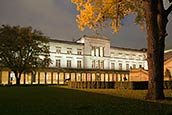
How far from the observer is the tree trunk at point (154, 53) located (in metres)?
10.6

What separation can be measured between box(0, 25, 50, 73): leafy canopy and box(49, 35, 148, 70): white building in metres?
19.4

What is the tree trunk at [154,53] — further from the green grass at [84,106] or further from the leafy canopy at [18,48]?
the leafy canopy at [18,48]

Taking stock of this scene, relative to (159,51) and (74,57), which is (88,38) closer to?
(74,57)

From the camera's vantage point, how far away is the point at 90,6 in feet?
44.0

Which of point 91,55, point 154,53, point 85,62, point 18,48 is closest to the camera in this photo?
point 154,53

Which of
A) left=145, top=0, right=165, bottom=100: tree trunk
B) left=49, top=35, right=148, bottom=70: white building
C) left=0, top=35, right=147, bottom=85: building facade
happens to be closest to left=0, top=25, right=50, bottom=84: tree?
left=0, top=35, right=147, bottom=85: building facade

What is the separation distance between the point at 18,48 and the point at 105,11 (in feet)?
96.1

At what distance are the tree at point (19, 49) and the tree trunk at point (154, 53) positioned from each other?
103ft

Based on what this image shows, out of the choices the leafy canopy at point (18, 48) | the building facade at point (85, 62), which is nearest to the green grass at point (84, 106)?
the leafy canopy at point (18, 48)

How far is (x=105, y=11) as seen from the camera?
13.4 m

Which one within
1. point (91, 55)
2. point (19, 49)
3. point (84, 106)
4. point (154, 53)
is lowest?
point (84, 106)

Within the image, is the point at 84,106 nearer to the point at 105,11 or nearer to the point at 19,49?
the point at 105,11

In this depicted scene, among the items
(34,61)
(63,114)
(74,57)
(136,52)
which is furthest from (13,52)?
(136,52)

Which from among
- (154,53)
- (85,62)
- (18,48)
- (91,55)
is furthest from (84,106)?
(91,55)
